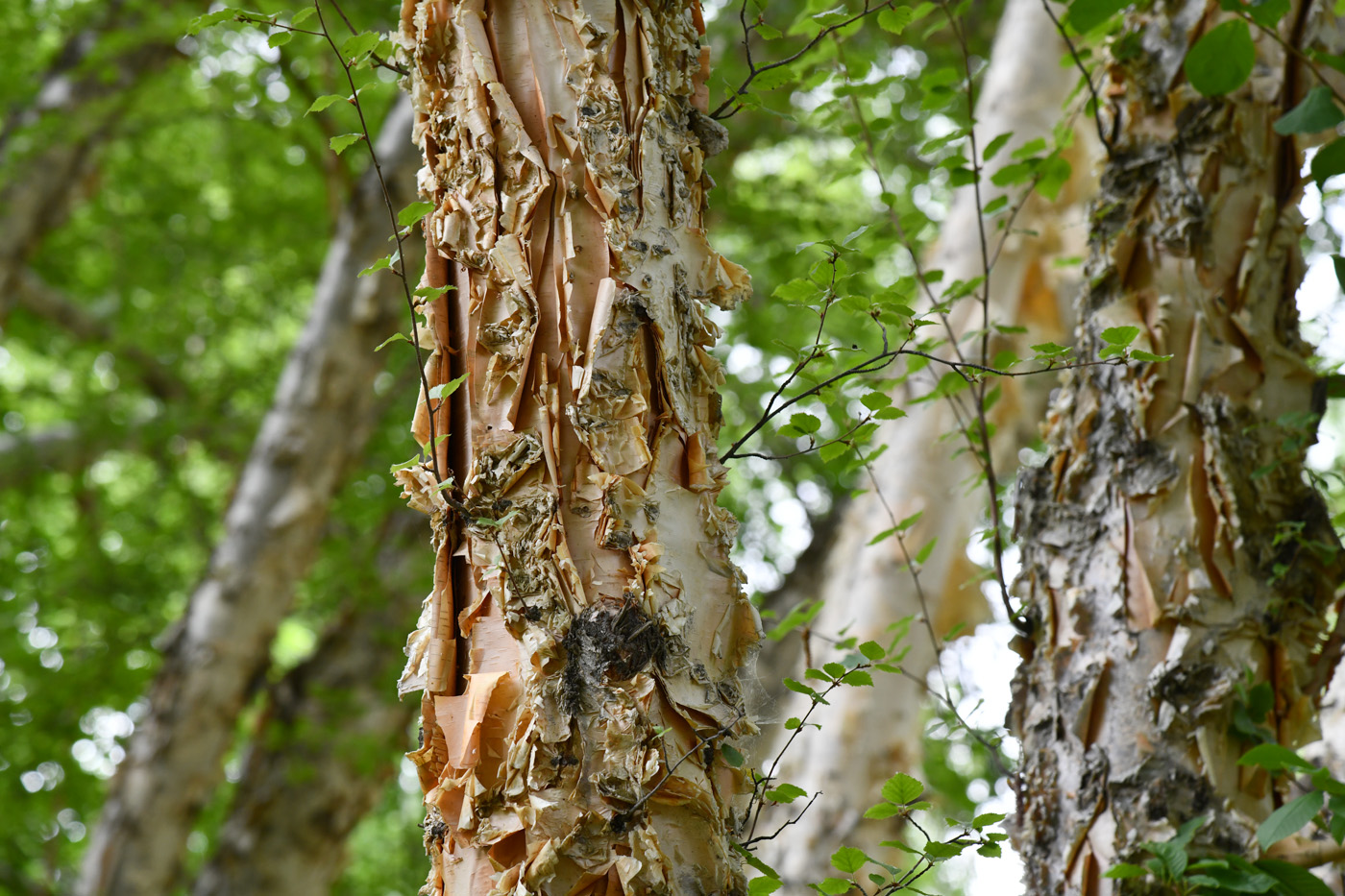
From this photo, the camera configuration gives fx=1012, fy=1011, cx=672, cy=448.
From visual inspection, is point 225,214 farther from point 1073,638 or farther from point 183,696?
point 1073,638

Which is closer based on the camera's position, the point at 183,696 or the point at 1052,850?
the point at 1052,850

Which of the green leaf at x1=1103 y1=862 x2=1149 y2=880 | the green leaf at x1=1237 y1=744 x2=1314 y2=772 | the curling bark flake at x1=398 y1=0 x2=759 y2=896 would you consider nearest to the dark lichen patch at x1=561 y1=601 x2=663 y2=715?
the curling bark flake at x1=398 y1=0 x2=759 y2=896

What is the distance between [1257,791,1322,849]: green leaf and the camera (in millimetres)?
1237

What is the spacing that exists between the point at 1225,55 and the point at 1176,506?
0.82 metres

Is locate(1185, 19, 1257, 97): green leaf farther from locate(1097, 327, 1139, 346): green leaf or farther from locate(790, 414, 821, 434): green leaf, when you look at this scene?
locate(790, 414, 821, 434): green leaf

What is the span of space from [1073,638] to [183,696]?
3334 mm

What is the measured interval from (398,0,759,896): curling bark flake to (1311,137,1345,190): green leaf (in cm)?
69

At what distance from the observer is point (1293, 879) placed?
1397mm

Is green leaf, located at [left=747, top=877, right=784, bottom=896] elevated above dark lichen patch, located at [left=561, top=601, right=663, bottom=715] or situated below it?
below

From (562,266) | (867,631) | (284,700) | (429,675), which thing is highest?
(284,700)

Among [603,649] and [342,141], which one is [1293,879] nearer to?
[603,649]

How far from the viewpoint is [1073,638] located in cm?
173

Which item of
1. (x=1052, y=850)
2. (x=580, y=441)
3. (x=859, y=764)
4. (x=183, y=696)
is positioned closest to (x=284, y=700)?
(x=183, y=696)

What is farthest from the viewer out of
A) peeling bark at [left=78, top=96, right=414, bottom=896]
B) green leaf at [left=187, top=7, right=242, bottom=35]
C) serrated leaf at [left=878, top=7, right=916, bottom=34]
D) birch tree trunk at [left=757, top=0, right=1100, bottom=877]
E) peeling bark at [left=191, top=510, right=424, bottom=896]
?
peeling bark at [left=191, top=510, right=424, bottom=896]
